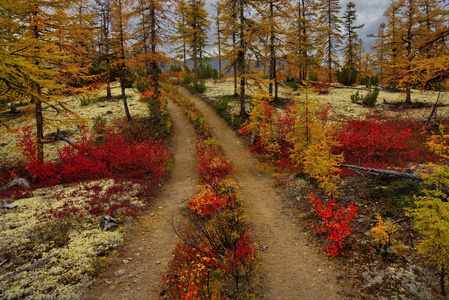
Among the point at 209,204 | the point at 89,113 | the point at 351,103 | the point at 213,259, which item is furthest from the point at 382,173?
the point at 89,113

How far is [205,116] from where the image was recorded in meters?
22.7

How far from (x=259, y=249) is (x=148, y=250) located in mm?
3700

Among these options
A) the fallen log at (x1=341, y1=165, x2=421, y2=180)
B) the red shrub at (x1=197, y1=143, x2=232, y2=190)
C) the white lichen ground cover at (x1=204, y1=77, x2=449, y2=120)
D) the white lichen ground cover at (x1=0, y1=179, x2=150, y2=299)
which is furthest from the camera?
the white lichen ground cover at (x1=204, y1=77, x2=449, y2=120)

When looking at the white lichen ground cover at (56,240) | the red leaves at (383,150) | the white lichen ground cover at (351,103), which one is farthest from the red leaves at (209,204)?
the white lichen ground cover at (351,103)

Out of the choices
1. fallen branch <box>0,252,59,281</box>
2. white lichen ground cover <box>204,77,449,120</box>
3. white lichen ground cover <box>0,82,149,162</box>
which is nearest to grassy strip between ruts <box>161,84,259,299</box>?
fallen branch <box>0,252,59,281</box>

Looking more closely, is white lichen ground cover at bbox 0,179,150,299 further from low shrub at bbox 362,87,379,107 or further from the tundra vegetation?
low shrub at bbox 362,87,379,107

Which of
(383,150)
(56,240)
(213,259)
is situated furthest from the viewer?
(383,150)

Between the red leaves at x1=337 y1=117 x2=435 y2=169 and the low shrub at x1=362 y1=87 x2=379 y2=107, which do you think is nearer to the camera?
the red leaves at x1=337 y1=117 x2=435 y2=169

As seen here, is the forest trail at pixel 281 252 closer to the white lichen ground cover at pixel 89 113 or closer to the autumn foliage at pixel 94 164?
the autumn foliage at pixel 94 164

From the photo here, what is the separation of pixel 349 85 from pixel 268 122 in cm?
2310

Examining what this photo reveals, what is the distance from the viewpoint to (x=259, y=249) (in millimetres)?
7137

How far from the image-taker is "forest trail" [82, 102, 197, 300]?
5.38 m

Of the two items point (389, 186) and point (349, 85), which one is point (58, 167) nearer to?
point (389, 186)

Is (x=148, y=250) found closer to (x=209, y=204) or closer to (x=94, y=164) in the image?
(x=209, y=204)
